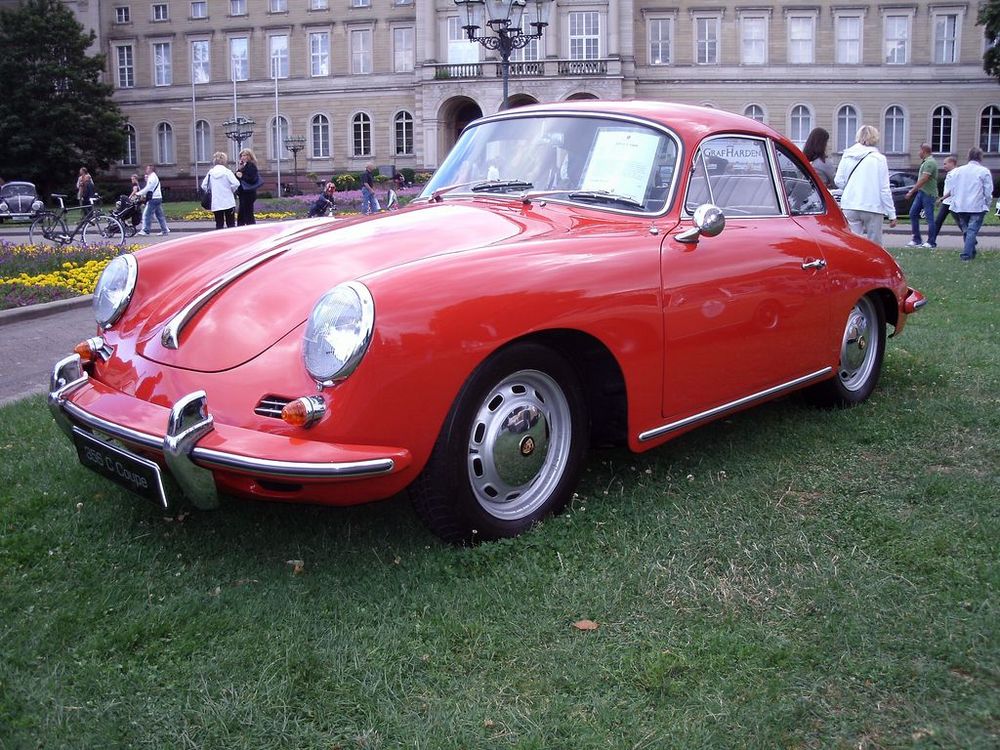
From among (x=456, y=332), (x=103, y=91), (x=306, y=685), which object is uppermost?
(x=103, y=91)

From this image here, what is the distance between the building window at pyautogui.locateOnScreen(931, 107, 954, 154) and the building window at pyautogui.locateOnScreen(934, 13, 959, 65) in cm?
269

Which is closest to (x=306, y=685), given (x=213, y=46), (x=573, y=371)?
(x=573, y=371)

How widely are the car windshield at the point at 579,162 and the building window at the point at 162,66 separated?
6208 cm

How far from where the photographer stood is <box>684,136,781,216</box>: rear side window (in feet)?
14.6

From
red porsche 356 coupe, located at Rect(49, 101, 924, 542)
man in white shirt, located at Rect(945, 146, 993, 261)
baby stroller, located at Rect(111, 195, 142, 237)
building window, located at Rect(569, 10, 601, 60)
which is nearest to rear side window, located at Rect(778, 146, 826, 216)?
red porsche 356 coupe, located at Rect(49, 101, 924, 542)

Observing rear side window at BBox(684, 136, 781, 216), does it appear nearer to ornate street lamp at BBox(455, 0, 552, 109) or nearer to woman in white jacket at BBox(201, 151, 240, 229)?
ornate street lamp at BBox(455, 0, 552, 109)

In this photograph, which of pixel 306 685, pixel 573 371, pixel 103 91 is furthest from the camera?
pixel 103 91

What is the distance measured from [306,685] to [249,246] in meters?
2.19

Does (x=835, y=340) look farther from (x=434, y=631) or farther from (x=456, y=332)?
(x=434, y=631)

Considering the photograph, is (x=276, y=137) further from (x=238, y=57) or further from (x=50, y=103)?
(x=50, y=103)

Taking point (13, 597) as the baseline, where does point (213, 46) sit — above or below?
above

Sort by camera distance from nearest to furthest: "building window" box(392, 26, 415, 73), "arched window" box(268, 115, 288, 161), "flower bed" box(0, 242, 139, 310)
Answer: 1. "flower bed" box(0, 242, 139, 310)
2. "building window" box(392, 26, 415, 73)
3. "arched window" box(268, 115, 288, 161)

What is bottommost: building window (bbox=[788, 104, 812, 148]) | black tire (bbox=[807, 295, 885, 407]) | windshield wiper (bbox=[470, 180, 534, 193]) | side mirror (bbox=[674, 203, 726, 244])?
black tire (bbox=[807, 295, 885, 407])

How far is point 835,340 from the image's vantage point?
4988 mm
